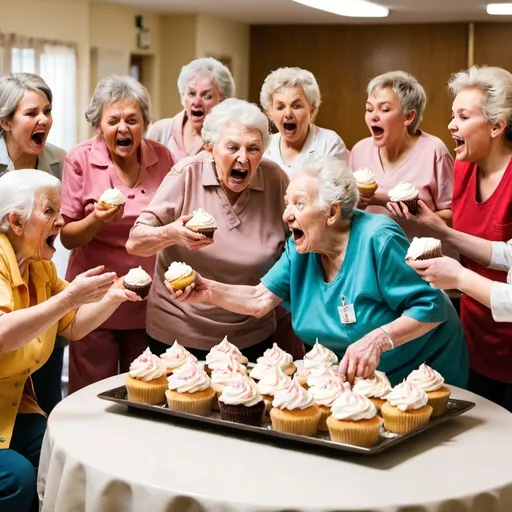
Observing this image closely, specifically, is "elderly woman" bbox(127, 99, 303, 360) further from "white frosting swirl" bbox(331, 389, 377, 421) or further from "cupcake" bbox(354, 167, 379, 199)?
"white frosting swirl" bbox(331, 389, 377, 421)

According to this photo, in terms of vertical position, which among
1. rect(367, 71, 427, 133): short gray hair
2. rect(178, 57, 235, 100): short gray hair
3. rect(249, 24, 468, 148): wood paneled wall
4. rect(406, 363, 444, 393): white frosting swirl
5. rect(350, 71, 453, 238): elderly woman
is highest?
rect(249, 24, 468, 148): wood paneled wall

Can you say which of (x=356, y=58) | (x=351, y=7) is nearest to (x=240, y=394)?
(x=351, y=7)

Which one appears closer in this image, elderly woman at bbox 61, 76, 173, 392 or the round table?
the round table

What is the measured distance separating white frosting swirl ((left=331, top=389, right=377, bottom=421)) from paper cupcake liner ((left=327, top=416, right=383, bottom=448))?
13mm

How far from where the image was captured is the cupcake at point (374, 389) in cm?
255

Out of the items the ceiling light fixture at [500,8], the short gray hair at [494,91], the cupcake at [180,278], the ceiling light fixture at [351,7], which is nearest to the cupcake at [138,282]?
the cupcake at [180,278]

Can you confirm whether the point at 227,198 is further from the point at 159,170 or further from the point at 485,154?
the point at 485,154

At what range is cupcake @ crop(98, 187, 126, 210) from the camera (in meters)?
3.49

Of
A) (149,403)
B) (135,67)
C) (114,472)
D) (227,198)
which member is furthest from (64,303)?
(135,67)

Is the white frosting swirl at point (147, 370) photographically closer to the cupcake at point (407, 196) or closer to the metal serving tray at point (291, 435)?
the metal serving tray at point (291, 435)

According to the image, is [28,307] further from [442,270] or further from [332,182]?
[442,270]

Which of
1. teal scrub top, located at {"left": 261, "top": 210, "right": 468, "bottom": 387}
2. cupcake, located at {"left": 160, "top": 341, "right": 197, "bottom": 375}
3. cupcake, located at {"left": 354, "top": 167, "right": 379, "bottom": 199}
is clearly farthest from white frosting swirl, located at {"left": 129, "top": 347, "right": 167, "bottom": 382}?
cupcake, located at {"left": 354, "top": 167, "right": 379, "bottom": 199}

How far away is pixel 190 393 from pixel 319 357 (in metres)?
0.46

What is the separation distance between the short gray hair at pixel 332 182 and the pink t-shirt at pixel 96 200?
0.96 m
